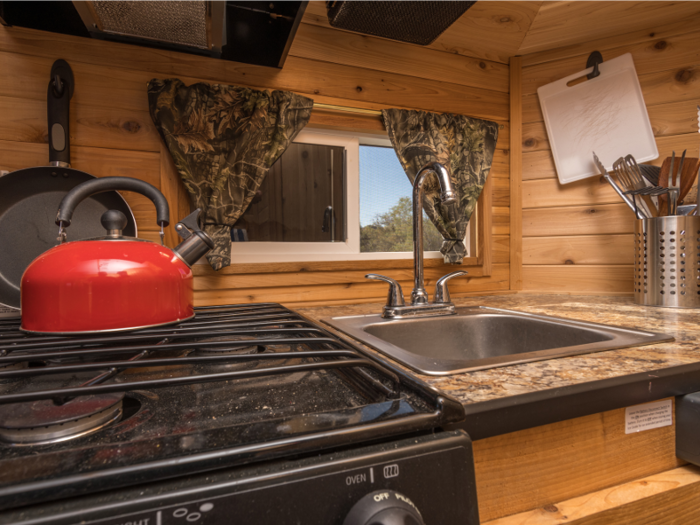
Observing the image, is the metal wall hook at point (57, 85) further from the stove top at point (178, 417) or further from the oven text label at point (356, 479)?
the oven text label at point (356, 479)

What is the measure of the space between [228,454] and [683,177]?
1557 millimetres

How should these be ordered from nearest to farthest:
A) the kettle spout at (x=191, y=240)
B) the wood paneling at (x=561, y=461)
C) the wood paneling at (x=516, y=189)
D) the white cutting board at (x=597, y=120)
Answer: the wood paneling at (x=561, y=461) → the kettle spout at (x=191, y=240) → the white cutting board at (x=597, y=120) → the wood paneling at (x=516, y=189)

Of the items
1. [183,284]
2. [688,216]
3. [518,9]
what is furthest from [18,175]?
[688,216]

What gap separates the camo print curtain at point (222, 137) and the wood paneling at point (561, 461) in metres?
0.91

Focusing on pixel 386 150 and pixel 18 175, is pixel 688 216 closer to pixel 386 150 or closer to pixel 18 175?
pixel 386 150

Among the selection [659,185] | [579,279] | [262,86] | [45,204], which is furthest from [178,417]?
[579,279]

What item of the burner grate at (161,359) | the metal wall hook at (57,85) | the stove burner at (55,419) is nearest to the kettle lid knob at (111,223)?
the burner grate at (161,359)

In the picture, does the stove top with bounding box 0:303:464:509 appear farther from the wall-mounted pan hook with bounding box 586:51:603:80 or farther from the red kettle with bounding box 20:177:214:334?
the wall-mounted pan hook with bounding box 586:51:603:80

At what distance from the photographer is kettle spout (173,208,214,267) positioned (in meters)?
0.81

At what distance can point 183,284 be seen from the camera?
2.32ft

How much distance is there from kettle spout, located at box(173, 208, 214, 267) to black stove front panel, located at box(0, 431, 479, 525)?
0.58 meters

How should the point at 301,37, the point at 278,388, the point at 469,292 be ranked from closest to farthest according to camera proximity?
the point at 278,388
the point at 301,37
the point at 469,292

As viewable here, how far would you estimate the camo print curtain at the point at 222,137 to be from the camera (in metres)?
1.13

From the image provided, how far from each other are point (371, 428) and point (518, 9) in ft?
5.22
